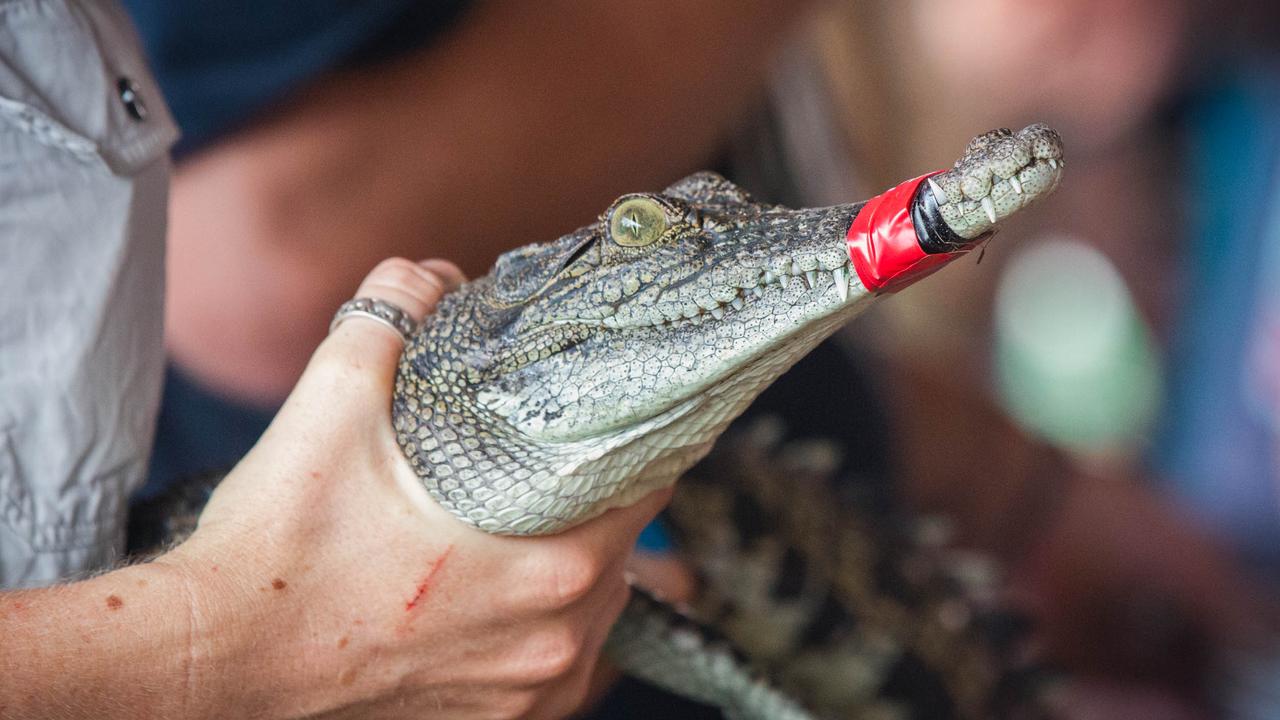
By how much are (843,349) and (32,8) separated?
1.42 meters

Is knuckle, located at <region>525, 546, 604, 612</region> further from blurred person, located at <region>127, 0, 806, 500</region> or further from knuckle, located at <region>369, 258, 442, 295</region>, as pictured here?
blurred person, located at <region>127, 0, 806, 500</region>

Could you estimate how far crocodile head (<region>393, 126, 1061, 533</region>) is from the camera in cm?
78

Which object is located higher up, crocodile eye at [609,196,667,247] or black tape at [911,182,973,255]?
black tape at [911,182,973,255]

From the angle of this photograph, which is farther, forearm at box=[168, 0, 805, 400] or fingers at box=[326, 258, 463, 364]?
forearm at box=[168, 0, 805, 400]

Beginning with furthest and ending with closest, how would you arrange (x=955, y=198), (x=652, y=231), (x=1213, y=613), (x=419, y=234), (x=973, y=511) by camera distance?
1. (x=973, y=511)
2. (x=1213, y=613)
3. (x=419, y=234)
4. (x=652, y=231)
5. (x=955, y=198)

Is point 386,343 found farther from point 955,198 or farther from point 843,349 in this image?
point 843,349

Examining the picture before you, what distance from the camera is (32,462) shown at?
843mm

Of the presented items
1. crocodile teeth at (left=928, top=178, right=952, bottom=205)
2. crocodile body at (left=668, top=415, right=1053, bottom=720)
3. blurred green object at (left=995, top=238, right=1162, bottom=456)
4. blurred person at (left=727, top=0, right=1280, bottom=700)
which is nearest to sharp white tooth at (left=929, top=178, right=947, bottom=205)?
crocodile teeth at (left=928, top=178, right=952, bottom=205)

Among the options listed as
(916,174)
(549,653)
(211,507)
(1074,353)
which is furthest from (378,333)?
(1074,353)

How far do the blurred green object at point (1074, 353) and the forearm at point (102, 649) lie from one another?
261 centimetres

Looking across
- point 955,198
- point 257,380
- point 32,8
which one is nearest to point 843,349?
point 257,380

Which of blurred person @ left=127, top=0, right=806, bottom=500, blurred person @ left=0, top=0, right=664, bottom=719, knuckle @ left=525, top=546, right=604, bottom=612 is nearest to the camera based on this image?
blurred person @ left=0, top=0, right=664, bottom=719

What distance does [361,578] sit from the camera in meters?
0.83

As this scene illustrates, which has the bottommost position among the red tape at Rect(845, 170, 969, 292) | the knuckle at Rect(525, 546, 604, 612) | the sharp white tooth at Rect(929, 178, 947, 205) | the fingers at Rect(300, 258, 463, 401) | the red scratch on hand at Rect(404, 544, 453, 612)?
the red scratch on hand at Rect(404, 544, 453, 612)
